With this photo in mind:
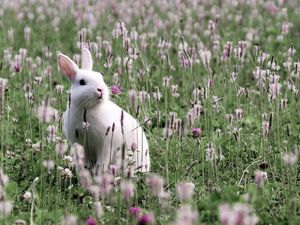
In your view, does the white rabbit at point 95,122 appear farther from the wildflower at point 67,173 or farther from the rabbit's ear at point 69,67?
the wildflower at point 67,173

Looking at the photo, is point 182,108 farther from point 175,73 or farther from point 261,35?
point 261,35

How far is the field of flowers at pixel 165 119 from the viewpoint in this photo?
4.47 meters

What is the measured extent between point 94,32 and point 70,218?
304 inches

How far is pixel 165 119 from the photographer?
7355 mm

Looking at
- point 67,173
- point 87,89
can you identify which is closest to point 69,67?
point 87,89

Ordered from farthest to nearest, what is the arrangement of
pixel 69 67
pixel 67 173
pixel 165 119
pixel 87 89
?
1. pixel 165 119
2. pixel 69 67
3. pixel 87 89
4. pixel 67 173

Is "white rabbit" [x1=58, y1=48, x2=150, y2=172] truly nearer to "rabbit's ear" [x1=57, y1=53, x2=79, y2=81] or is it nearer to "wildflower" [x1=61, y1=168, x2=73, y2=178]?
"rabbit's ear" [x1=57, y1=53, x2=79, y2=81]

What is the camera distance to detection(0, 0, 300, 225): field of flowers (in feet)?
14.7

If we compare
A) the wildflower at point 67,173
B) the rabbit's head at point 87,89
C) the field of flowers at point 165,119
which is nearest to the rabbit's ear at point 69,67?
the rabbit's head at point 87,89

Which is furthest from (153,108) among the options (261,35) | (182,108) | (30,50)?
(261,35)

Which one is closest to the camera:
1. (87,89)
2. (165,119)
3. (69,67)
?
(87,89)

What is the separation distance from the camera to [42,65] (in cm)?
924

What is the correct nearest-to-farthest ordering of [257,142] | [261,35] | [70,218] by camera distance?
[70,218], [257,142], [261,35]

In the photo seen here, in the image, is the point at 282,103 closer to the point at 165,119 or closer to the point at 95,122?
the point at 95,122
